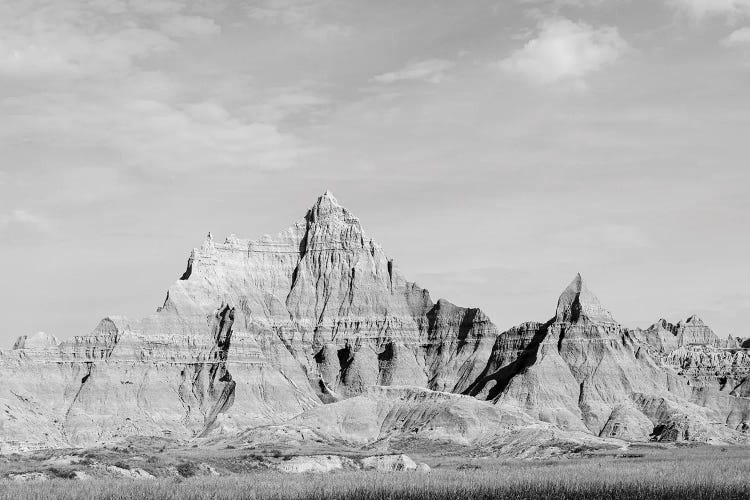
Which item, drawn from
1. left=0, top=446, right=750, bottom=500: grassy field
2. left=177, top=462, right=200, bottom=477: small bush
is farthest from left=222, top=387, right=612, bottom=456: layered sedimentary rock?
left=0, top=446, right=750, bottom=500: grassy field

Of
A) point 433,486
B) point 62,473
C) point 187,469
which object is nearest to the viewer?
point 433,486

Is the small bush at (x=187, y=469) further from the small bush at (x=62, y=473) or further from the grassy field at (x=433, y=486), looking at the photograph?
the small bush at (x=62, y=473)

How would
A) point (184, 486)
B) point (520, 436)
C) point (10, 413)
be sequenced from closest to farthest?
point (184, 486)
point (520, 436)
point (10, 413)

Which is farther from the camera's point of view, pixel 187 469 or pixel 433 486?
pixel 187 469

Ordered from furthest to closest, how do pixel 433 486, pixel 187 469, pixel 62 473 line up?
1. pixel 187 469
2. pixel 62 473
3. pixel 433 486

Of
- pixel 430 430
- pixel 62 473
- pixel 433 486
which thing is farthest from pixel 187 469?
pixel 430 430

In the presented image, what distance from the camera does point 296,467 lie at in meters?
121

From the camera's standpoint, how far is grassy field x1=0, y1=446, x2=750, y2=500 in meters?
84.6

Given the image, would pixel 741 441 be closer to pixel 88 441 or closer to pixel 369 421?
pixel 369 421

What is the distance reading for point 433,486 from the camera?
90.1m

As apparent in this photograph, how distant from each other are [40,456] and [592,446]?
224 feet

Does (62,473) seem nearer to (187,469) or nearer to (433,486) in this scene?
(187,469)

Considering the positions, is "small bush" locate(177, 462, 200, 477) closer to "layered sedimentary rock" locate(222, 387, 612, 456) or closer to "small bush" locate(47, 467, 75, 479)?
"small bush" locate(47, 467, 75, 479)

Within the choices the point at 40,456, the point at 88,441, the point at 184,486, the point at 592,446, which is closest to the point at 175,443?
the point at 88,441
